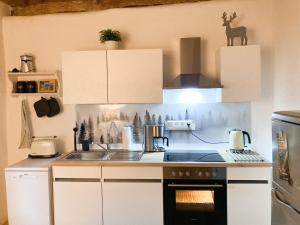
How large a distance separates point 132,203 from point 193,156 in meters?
0.81

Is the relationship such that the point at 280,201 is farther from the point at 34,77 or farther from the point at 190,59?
the point at 34,77

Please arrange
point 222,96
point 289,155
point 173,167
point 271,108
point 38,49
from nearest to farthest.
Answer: point 289,155
point 173,167
point 222,96
point 271,108
point 38,49

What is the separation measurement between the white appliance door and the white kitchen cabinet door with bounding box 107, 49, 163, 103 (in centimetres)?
113

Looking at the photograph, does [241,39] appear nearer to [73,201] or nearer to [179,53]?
[179,53]

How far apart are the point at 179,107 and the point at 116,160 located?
0.97 meters

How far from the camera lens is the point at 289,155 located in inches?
65.6

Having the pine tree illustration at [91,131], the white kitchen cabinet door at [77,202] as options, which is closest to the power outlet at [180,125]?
the pine tree illustration at [91,131]

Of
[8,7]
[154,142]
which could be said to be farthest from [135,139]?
[8,7]

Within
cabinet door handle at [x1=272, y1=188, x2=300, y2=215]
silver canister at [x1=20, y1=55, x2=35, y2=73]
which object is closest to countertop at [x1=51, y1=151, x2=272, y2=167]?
cabinet door handle at [x1=272, y1=188, x2=300, y2=215]

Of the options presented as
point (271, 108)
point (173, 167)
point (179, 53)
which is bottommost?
point (173, 167)

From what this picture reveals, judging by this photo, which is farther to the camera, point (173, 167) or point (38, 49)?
point (38, 49)

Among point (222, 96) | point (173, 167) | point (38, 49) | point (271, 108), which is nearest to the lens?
point (173, 167)

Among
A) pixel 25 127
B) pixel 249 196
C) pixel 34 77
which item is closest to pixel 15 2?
pixel 34 77

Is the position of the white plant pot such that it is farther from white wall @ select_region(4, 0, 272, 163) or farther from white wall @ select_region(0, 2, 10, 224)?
white wall @ select_region(0, 2, 10, 224)
